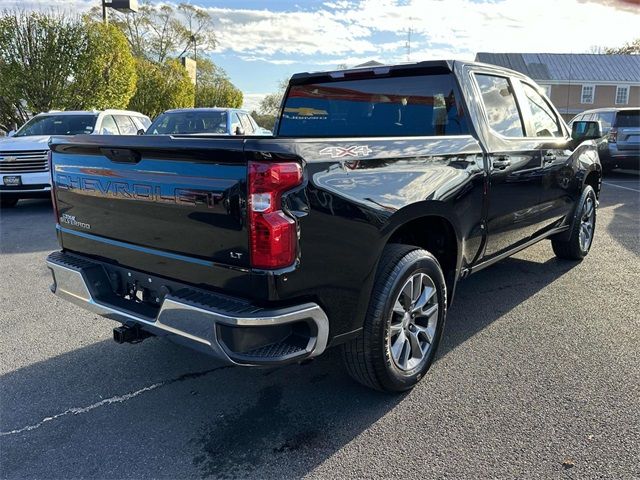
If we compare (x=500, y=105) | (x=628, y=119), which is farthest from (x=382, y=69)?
(x=628, y=119)

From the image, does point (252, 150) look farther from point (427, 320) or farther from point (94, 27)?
point (94, 27)

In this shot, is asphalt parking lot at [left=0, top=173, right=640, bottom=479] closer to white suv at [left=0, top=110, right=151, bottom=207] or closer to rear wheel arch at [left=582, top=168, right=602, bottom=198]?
rear wheel arch at [left=582, top=168, right=602, bottom=198]

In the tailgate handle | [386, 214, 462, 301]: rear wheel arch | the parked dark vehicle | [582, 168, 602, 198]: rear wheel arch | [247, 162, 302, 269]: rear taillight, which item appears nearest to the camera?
[247, 162, 302, 269]: rear taillight

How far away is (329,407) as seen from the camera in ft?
10.0

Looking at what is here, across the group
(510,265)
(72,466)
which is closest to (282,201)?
(72,466)

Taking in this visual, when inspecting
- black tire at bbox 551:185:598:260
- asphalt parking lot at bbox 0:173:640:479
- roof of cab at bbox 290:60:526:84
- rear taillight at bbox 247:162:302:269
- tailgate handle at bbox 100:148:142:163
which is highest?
roof of cab at bbox 290:60:526:84

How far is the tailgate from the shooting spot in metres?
2.35

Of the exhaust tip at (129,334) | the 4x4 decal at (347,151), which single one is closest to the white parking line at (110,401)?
the exhaust tip at (129,334)

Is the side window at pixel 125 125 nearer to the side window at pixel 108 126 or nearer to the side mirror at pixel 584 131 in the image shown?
the side window at pixel 108 126

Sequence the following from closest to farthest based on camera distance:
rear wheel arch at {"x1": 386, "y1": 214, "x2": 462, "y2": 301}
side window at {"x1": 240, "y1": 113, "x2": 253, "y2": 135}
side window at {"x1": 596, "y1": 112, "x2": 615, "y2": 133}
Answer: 1. rear wheel arch at {"x1": 386, "y1": 214, "x2": 462, "y2": 301}
2. side window at {"x1": 240, "y1": 113, "x2": 253, "y2": 135}
3. side window at {"x1": 596, "y1": 112, "x2": 615, "y2": 133}

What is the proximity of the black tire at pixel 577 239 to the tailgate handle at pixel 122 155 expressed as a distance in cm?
469

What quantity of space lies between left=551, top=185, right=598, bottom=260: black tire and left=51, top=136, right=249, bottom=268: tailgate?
4508 mm

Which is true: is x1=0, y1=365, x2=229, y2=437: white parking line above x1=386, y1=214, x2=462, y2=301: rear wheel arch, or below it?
below

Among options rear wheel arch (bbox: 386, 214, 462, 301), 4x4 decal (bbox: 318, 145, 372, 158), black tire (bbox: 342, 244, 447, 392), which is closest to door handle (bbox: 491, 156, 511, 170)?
rear wheel arch (bbox: 386, 214, 462, 301)
